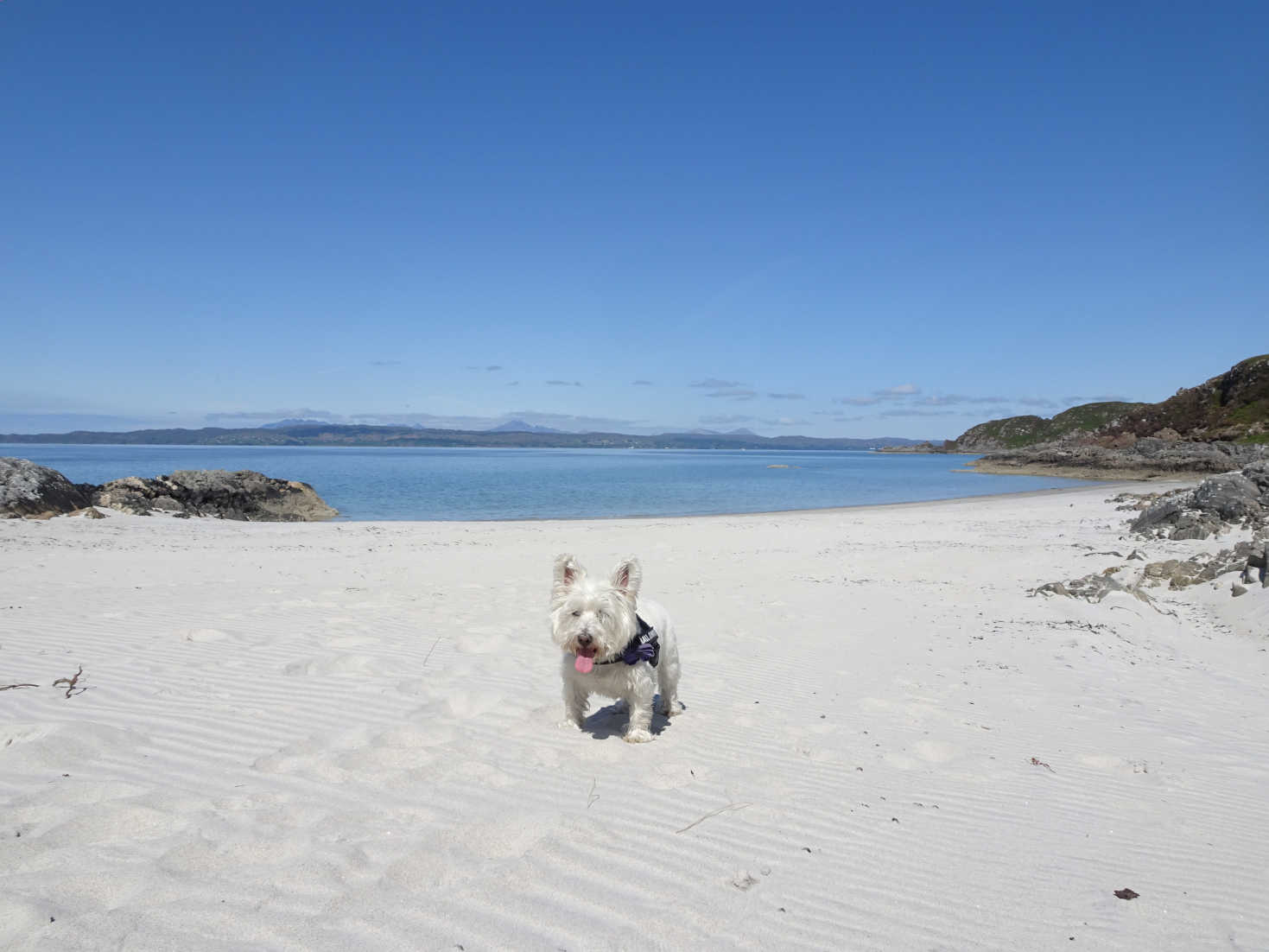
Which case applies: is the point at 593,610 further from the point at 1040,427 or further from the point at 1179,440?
the point at 1040,427

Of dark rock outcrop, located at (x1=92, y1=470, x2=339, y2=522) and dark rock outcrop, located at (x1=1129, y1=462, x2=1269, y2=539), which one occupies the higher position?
dark rock outcrop, located at (x1=1129, y1=462, x2=1269, y2=539)

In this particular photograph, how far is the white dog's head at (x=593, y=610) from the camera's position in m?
4.73

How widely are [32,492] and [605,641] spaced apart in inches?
840

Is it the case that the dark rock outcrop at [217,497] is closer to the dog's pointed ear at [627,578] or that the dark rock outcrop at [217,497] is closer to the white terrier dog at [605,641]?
the white terrier dog at [605,641]

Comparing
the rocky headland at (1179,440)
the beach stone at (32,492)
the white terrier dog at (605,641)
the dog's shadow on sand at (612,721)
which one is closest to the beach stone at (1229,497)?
the dog's shadow on sand at (612,721)

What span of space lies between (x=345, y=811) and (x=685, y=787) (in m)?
1.93

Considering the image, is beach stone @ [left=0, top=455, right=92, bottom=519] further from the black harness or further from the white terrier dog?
the black harness

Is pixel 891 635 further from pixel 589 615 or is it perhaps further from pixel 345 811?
pixel 345 811

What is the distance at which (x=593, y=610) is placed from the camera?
4738 millimetres

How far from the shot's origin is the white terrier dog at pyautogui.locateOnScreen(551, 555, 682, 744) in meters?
4.75

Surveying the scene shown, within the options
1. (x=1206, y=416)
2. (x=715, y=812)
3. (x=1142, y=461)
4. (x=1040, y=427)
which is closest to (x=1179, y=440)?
(x=1206, y=416)

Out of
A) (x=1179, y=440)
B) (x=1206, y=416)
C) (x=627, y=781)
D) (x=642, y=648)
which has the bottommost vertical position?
(x=627, y=781)

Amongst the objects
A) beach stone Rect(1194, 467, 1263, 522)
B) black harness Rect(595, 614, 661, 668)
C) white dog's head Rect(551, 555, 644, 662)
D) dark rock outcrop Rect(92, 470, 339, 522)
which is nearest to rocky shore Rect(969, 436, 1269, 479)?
beach stone Rect(1194, 467, 1263, 522)

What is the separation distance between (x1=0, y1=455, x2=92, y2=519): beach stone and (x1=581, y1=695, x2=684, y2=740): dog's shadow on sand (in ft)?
64.1
